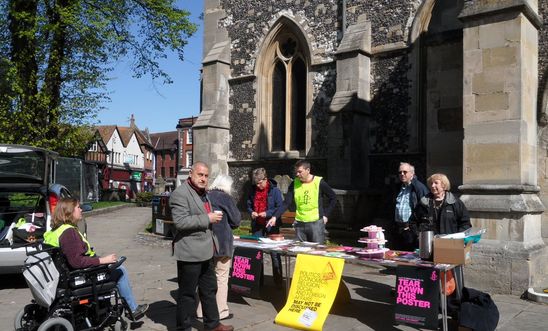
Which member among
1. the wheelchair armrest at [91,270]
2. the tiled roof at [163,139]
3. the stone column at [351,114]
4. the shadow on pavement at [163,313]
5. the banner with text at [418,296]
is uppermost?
the tiled roof at [163,139]

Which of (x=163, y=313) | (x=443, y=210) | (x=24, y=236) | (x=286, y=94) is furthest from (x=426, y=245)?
(x=286, y=94)

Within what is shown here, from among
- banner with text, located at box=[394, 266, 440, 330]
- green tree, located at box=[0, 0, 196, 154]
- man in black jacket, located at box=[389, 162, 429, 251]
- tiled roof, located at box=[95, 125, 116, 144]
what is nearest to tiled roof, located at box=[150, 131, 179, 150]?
tiled roof, located at box=[95, 125, 116, 144]

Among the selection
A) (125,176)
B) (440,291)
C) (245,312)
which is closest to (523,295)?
(440,291)

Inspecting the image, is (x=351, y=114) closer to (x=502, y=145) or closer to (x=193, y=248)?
(x=502, y=145)

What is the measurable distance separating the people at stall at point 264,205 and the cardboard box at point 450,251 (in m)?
2.93

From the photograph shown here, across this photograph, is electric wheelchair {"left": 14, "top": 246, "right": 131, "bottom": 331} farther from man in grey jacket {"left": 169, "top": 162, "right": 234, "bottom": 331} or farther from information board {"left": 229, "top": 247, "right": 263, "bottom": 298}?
information board {"left": 229, "top": 247, "right": 263, "bottom": 298}

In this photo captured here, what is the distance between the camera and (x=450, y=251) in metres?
4.93

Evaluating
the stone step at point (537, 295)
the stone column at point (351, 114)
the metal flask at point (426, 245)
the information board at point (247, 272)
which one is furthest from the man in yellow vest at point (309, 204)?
the stone column at point (351, 114)

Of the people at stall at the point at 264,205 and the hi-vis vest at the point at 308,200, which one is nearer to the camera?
the hi-vis vest at the point at 308,200

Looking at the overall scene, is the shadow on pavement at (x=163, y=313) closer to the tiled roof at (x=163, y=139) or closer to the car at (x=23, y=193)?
the car at (x=23, y=193)

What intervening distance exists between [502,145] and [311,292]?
12.1 feet

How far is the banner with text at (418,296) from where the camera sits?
4.82 m

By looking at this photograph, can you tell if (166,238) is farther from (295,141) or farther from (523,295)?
(523,295)

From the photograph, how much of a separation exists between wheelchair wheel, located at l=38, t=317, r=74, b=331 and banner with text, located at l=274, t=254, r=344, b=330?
2154 millimetres
